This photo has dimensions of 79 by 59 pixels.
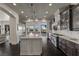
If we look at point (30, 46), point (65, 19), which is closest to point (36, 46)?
point (30, 46)

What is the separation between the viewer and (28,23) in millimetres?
18078

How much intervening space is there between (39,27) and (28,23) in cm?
187

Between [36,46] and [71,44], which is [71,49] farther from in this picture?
[36,46]

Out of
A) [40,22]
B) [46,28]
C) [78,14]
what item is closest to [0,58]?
[78,14]

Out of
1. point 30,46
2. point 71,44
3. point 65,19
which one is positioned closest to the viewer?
point 71,44

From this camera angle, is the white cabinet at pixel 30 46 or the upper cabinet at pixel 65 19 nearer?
the white cabinet at pixel 30 46

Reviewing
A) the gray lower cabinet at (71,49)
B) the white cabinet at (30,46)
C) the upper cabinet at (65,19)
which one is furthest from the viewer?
the upper cabinet at (65,19)

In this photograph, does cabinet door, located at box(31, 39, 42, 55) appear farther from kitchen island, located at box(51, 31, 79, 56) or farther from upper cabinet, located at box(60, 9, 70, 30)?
upper cabinet, located at box(60, 9, 70, 30)

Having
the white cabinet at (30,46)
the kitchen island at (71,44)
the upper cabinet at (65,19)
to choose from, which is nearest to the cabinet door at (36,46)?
the white cabinet at (30,46)

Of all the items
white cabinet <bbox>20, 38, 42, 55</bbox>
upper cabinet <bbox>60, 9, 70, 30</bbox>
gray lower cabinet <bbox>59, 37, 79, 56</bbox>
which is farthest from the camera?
upper cabinet <bbox>60, 9, 70, 30</bbox>

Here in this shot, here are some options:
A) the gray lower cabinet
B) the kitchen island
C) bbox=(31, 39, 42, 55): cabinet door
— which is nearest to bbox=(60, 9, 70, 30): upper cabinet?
the kitchen island

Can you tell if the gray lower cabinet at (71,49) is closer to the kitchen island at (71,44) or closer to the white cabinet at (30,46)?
the kitchen island at (71,44)

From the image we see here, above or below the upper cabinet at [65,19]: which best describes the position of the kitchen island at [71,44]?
below

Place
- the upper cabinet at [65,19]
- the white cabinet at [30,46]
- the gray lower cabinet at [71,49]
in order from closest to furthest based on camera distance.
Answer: the gray lower cabinet at [71,49] → the white cabinet at [30,46] → the upper cabinet at [65,19]
